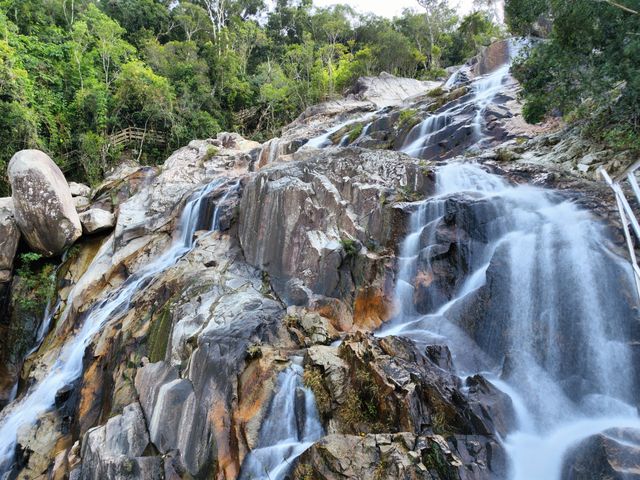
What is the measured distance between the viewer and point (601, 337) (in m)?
6.59

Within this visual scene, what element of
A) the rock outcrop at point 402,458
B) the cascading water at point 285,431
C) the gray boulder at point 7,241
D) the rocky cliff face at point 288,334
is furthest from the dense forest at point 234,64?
the cascading water at point 285,431

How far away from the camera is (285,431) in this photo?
623cm

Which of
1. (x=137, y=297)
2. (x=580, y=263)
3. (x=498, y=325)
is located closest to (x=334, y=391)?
(x=498, y=325)

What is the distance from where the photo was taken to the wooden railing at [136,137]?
82.3 feet

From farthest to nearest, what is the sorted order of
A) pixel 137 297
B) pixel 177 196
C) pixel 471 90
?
pixel 471 90, pixel 177 196, pixel 137 297

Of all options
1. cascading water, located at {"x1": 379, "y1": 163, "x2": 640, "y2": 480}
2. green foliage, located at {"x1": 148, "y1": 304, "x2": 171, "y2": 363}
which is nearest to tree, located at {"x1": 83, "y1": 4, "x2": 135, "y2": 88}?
green foliage, located at {"x1": 148, "y1": 304, "x2": 171, "y2": 363}

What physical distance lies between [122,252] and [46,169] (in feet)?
13.5

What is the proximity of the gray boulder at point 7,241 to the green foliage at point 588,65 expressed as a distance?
17.1m

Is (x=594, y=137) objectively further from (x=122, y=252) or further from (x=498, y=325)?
(x=122, y=252)

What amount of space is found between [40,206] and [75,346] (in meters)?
5.96

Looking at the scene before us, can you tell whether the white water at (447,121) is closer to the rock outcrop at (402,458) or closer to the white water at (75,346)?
the white water at (75,346)

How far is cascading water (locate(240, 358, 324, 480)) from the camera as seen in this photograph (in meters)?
5.83

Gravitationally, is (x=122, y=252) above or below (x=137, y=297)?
above

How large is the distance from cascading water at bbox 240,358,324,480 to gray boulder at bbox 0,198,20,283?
41.1 feet
